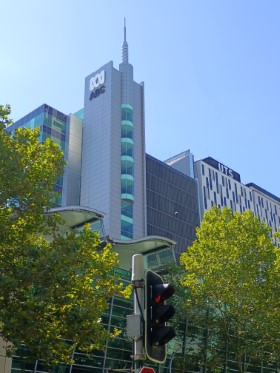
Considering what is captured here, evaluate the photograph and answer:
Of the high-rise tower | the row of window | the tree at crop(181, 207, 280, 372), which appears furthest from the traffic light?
the row of window

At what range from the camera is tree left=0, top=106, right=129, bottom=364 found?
50.5 ft

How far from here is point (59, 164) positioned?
19.7 meters

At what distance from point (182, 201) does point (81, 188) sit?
1899cm

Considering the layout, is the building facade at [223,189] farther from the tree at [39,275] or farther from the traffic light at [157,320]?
the traffic light at [157,320]

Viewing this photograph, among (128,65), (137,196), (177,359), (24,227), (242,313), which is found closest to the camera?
(24,227)

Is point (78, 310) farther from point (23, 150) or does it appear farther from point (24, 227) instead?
point (23, 150)

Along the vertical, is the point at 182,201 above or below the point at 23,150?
above

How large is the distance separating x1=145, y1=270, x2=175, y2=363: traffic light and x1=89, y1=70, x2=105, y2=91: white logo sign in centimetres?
7599

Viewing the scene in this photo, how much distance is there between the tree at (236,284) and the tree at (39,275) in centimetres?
1122

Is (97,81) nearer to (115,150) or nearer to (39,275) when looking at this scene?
(115,150)

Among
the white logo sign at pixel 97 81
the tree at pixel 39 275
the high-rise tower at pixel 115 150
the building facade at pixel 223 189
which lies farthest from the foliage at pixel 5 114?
the building facade at pixel 223 189

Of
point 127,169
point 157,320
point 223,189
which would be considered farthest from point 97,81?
point 157,320

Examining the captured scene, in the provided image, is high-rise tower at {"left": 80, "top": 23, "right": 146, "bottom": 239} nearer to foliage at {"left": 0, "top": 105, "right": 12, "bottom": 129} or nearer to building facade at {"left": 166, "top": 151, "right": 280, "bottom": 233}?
building facade at {"left": 166, "top": 151, "right": 280, "bottom": 233}

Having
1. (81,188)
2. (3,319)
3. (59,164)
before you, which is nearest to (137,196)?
(81,188)
